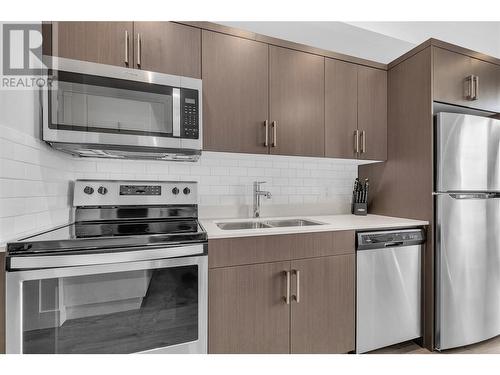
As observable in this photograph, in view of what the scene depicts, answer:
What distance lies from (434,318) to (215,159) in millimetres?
1952

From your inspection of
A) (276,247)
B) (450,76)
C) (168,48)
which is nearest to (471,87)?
(450,76)

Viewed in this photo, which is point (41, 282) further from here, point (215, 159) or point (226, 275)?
point (215, 159)

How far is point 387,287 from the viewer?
1730 millimetres

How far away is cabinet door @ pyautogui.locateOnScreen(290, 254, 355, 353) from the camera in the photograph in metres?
1.56

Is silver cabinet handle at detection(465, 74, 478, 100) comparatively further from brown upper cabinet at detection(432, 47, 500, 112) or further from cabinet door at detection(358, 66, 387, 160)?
cabinet door at detection(358, 66, 387, 160)

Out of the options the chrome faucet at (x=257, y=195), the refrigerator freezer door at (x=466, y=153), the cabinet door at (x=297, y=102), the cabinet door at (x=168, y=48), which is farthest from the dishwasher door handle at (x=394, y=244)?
the cabinet door at (x=168, y=48)

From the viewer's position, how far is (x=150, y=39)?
5.11 feet

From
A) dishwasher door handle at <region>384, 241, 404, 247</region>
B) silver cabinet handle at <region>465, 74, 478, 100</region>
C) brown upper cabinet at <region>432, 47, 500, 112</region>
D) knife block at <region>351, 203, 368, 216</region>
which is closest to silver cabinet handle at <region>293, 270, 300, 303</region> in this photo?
dishwasher door handle at <region>384, 241, 404, 247</region>

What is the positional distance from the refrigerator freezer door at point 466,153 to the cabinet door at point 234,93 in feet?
4.01

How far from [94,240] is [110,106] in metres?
0.76

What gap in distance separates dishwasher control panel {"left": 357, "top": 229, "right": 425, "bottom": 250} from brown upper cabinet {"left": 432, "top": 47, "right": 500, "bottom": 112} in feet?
3.20

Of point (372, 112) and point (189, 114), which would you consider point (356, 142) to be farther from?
point (189, 114)
